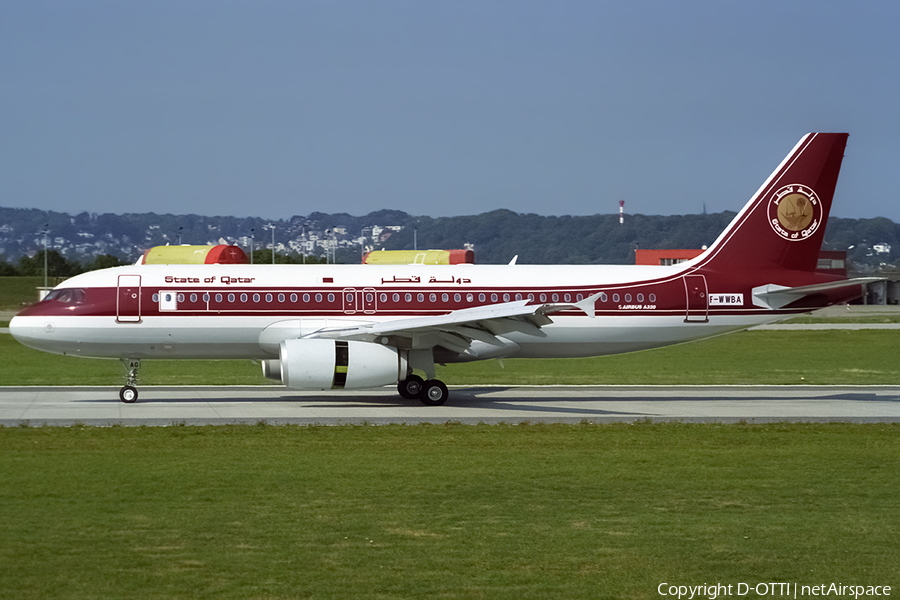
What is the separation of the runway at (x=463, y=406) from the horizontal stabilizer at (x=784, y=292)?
293cm

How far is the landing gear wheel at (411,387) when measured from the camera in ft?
97.3

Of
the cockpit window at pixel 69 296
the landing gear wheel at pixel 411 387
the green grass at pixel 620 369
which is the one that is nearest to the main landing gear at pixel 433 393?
the landing gear wheel at pixel 411 387

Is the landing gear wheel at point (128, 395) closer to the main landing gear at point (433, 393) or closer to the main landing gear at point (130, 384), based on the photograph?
the main landing gear at point (130, 384)

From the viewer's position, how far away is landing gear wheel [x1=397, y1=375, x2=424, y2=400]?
2967 centimetres

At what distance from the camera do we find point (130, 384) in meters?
29.2

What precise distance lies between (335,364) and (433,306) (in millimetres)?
4515

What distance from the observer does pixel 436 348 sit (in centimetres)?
2922

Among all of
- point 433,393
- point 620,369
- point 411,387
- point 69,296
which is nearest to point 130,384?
point 69,296

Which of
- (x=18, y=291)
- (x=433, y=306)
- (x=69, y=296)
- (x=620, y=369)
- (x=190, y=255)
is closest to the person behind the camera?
(x=69, y=296)

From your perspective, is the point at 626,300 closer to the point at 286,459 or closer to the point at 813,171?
the point at 813,171

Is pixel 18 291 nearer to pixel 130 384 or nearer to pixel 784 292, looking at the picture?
pixel 130 384

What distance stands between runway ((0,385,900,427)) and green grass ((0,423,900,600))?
2990 millimetres

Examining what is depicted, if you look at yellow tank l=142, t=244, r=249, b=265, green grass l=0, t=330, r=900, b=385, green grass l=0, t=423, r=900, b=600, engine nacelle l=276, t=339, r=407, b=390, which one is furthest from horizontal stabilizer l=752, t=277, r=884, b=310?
yellow tank l=142, t=244, r=249, b=265

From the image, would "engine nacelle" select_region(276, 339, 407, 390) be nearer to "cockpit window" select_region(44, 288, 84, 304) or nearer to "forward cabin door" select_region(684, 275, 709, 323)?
"cockpit window" select_region(44, 288, 84, 304)
